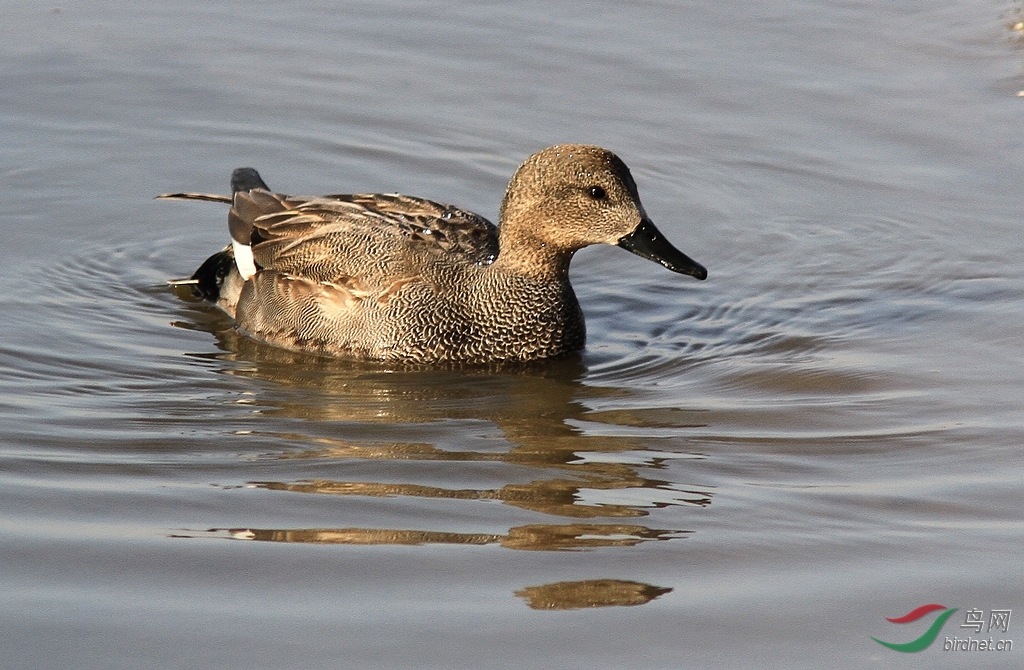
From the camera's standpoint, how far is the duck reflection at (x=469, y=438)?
521cm

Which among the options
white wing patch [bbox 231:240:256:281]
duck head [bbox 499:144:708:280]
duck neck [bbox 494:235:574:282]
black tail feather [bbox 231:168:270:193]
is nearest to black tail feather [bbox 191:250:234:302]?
white wing patch [bbox 231:240:256:281]

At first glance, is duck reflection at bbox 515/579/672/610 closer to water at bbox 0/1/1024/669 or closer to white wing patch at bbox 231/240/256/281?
water at bbox 0/1/1024/669

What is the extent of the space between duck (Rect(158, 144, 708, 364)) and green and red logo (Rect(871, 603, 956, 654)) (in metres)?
2.72

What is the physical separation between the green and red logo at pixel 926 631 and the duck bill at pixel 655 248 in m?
2.78

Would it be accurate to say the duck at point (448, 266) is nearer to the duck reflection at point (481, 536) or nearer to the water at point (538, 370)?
the water at point (538, 370)

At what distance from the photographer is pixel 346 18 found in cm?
1138

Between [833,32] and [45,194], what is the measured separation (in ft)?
17.9

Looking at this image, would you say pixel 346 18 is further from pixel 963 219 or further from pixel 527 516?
pixel 527 516

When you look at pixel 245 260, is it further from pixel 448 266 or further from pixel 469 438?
pixel 469 438

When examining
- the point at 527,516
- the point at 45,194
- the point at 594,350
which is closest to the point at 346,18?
the point at 45,194

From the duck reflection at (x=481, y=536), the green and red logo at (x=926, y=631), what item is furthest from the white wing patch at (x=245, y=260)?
the green and red logo at (x=926, y=631)

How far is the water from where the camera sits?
4.57 m

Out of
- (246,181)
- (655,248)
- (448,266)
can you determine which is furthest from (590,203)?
(246,181)

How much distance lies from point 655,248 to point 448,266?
997 mm
